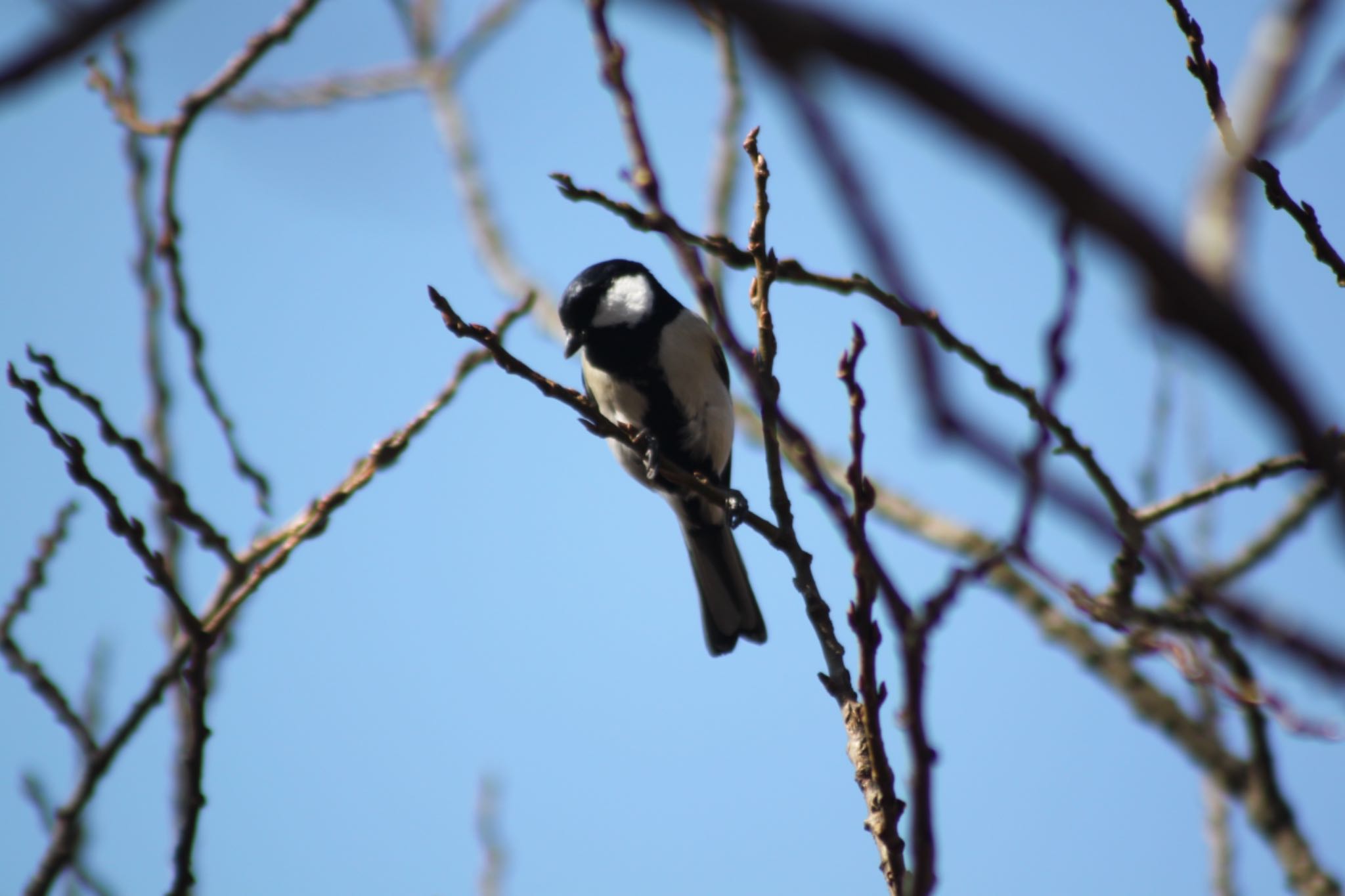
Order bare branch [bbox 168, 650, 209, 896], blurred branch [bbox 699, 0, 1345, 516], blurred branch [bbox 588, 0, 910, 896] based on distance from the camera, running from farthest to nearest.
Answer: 1. bare branch [bbox 168, 650, 209, 896]
2. blurred branch [bbox 588, 0, 910, 896]
3. blurred branch [bbox 699, 0, 1345, 516]

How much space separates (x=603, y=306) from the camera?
4016 mm

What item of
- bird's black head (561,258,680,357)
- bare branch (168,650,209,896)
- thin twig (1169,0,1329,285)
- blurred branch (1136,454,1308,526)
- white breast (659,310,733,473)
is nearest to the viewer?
thin twig (1169,0,1329,285)

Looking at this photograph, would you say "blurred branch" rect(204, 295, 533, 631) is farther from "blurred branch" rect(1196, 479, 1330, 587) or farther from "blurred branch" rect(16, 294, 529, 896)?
"blurred branch" rect(1196, 479, 1330, 587)

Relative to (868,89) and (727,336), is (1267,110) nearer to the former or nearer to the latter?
(727,336)

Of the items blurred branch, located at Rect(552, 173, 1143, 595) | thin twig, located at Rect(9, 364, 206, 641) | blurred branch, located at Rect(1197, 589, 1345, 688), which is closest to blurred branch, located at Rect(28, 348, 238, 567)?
thin twig, located at Rect(9, 364, 206, 641)

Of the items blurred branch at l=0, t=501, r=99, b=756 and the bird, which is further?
the bird

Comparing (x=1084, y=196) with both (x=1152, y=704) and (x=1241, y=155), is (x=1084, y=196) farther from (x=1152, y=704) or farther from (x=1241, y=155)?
(x=1152, y=704)

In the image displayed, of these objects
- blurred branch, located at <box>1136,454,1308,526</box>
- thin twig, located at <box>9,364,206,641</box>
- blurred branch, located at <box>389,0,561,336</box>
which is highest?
blurred branch, located at <box>389,0,561,336</box>

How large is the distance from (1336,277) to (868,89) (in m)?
1.55

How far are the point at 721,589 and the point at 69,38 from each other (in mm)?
3682

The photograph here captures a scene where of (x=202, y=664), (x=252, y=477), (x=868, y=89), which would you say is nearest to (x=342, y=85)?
(x=252, y=477)

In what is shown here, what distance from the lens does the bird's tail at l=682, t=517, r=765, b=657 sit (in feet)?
13.2

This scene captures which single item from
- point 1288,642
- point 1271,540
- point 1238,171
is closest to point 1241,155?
point 1238,171

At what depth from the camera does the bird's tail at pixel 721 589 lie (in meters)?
4.01
